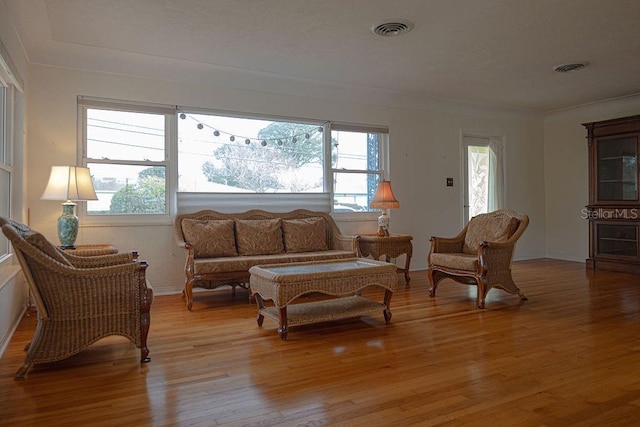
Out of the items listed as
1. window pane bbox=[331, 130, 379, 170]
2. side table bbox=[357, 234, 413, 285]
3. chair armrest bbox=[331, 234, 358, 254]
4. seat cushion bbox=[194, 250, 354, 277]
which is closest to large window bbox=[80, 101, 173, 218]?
seat cushion bbox=[194, 250, 354, 277]

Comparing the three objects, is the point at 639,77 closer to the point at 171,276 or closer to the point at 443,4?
the point at 443,4

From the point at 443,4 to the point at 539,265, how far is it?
4738mm

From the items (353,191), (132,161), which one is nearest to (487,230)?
(353,191)

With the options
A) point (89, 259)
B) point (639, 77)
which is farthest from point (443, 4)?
point (639, 77)

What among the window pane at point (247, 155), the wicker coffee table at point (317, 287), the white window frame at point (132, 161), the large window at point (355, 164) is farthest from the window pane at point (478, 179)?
the white window frame at point (132, 161)

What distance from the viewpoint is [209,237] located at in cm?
458

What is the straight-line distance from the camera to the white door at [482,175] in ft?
22.9

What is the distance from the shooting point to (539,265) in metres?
6.77

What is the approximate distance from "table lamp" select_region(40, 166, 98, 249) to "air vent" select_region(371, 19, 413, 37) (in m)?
2.88

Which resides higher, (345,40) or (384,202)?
(345,40)

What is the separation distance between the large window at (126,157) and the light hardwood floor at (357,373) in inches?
54.0

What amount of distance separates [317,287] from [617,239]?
5.12m

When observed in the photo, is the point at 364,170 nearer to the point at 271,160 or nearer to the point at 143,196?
the point at 271,160

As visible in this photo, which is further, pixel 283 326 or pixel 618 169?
pixel 618 169
